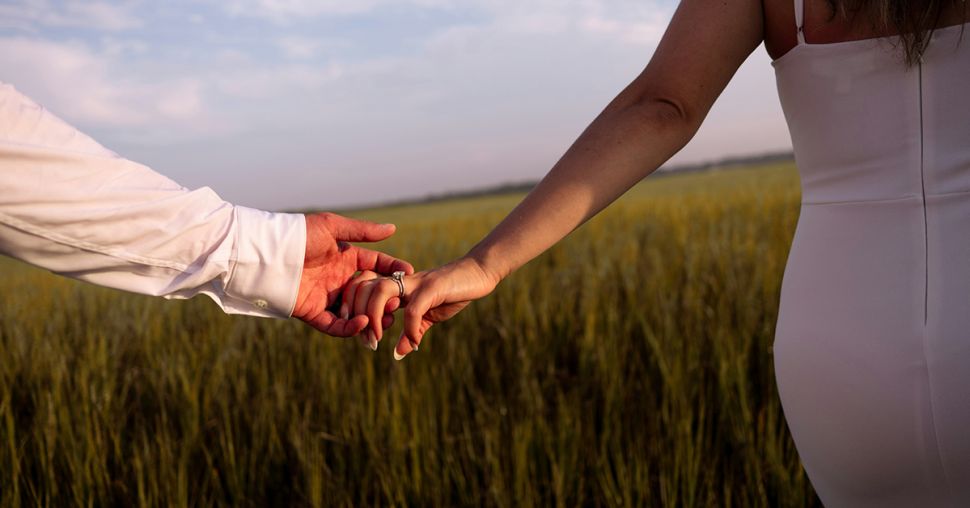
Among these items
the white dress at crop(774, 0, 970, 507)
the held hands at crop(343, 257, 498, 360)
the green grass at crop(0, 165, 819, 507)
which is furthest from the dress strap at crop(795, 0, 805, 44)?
the green grass at crop(0, 165, 819, 507)

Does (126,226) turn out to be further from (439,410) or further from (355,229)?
(439,410)

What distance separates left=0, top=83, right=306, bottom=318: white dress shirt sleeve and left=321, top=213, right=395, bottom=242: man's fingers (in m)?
0.07

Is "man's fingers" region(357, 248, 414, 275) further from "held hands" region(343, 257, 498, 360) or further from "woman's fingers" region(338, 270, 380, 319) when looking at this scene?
"held hands" region(343, 257, 498, 360)

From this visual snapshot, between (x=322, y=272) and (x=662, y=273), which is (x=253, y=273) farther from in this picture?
(x=662, y=273)

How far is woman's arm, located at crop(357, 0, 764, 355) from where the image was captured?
36.4 inches

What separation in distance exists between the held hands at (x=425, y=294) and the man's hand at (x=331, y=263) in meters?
0.19

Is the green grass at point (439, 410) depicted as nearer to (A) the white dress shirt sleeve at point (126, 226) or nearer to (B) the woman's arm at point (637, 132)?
(A) the white dress shirt sleeve at point (126, 226)

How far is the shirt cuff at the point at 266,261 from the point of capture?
4.47 feet

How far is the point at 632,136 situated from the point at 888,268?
0.35 metres

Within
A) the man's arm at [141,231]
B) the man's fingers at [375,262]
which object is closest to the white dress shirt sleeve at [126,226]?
the man's arm at [141,231]

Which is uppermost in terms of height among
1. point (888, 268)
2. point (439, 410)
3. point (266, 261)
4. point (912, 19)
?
point (912, 19)

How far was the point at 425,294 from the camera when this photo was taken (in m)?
1.05

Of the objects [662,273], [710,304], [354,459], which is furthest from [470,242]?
[354,459]

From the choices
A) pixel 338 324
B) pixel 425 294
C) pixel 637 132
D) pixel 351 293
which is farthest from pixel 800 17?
pixel 338 324
